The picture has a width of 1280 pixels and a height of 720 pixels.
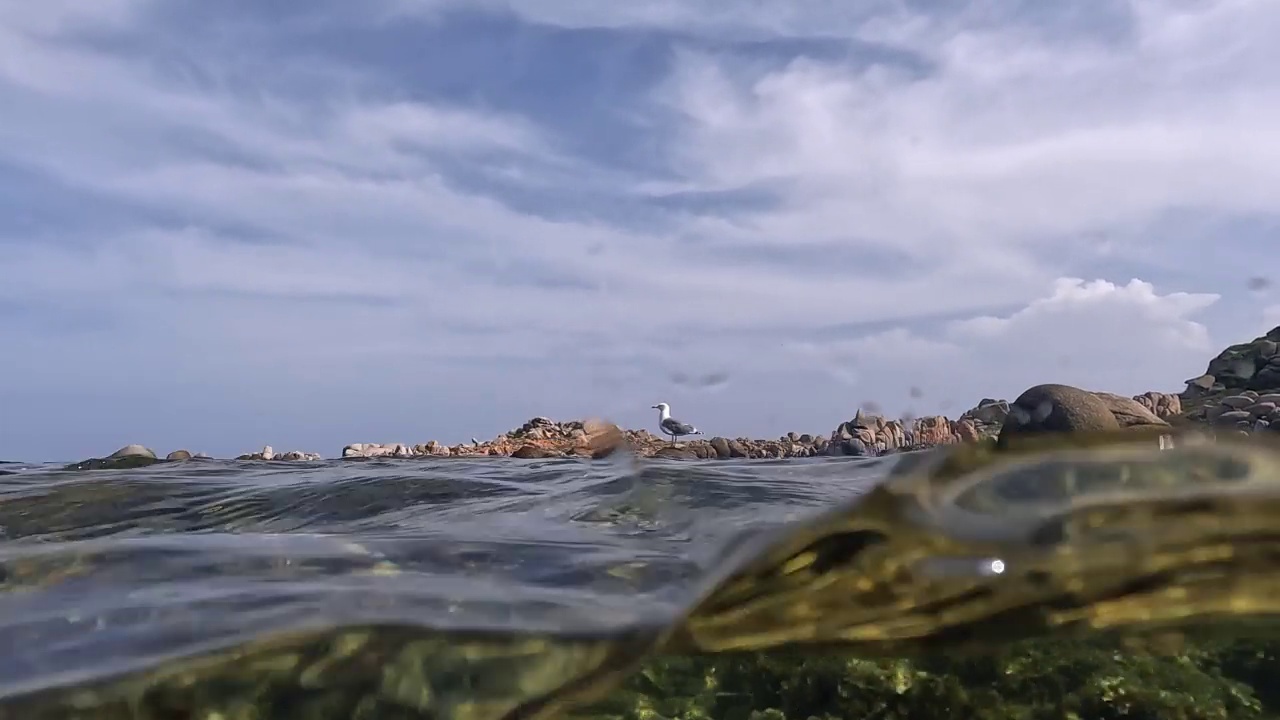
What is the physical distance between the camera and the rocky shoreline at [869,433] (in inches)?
588

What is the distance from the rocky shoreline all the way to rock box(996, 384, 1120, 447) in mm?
3696

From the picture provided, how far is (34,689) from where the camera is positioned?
332cm

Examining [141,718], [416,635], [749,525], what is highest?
[749,525]

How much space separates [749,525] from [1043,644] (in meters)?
1.45

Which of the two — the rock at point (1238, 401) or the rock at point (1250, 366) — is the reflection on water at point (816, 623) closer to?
the rock at point (1238, 401)

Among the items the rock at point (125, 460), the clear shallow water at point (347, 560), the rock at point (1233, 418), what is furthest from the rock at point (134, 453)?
the rock at point (1233, 418)

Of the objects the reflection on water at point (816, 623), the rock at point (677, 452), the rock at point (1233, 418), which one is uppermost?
the rock at point (1233, 418)

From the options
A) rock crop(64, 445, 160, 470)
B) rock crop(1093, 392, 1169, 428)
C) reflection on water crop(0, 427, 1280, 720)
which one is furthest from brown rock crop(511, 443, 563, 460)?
reflection on water crop(0, 427, 1280, 720)

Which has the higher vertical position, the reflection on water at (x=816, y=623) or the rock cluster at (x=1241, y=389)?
the rock cluster at (x=1241, y=389)

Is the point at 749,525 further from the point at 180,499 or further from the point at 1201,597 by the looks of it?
the point at 180,499

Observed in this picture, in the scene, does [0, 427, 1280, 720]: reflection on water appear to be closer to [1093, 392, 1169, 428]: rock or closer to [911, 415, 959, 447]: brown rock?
[1093, 392, 1169, 428]: rock

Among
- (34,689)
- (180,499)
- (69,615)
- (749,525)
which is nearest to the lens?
(34,689)

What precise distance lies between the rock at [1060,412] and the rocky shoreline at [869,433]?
370 centimetres

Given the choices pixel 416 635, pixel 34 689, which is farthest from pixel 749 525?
pixel 34 689
